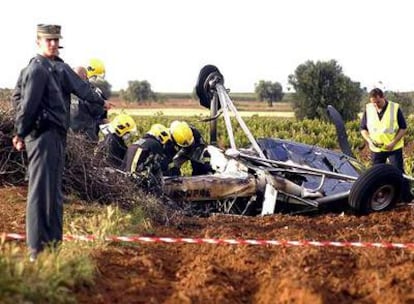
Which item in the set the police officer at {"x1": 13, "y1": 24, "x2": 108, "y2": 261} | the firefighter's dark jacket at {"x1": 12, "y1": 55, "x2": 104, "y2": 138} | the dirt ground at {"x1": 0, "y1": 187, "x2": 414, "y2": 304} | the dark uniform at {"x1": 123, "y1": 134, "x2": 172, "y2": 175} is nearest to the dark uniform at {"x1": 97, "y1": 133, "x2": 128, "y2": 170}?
Answer: the dark uniform at {"x1": 123, "y1": 134, "x2": 172, "y2": 175}

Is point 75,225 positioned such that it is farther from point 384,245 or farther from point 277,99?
point 277,99

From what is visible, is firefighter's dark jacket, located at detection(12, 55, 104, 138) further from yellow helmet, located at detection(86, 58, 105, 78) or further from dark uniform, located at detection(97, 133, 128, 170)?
yellow helmet, located at detection(86, 58, 105, 78)

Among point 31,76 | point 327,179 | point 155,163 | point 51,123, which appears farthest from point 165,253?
point 327,179

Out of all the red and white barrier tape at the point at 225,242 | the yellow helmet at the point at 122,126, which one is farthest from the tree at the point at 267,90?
the red and white barrier tape at the point at 225,242

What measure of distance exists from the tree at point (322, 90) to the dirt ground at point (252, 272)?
32252 millimetres

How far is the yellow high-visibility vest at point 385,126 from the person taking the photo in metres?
10.2

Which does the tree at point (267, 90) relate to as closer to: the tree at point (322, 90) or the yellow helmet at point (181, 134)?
the tree at point (322, 90)

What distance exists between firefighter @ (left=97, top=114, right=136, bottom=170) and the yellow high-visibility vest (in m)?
3.46

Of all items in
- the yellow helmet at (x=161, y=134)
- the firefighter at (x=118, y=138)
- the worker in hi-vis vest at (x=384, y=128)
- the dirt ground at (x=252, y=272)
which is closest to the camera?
the dirt ground at (x=252, y=272)

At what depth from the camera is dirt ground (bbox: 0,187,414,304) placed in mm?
4727

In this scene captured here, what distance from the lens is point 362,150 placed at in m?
23.3

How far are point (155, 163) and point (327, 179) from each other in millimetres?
2253

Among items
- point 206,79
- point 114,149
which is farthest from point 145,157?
point 206,79

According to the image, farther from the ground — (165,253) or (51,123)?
(51,123)
